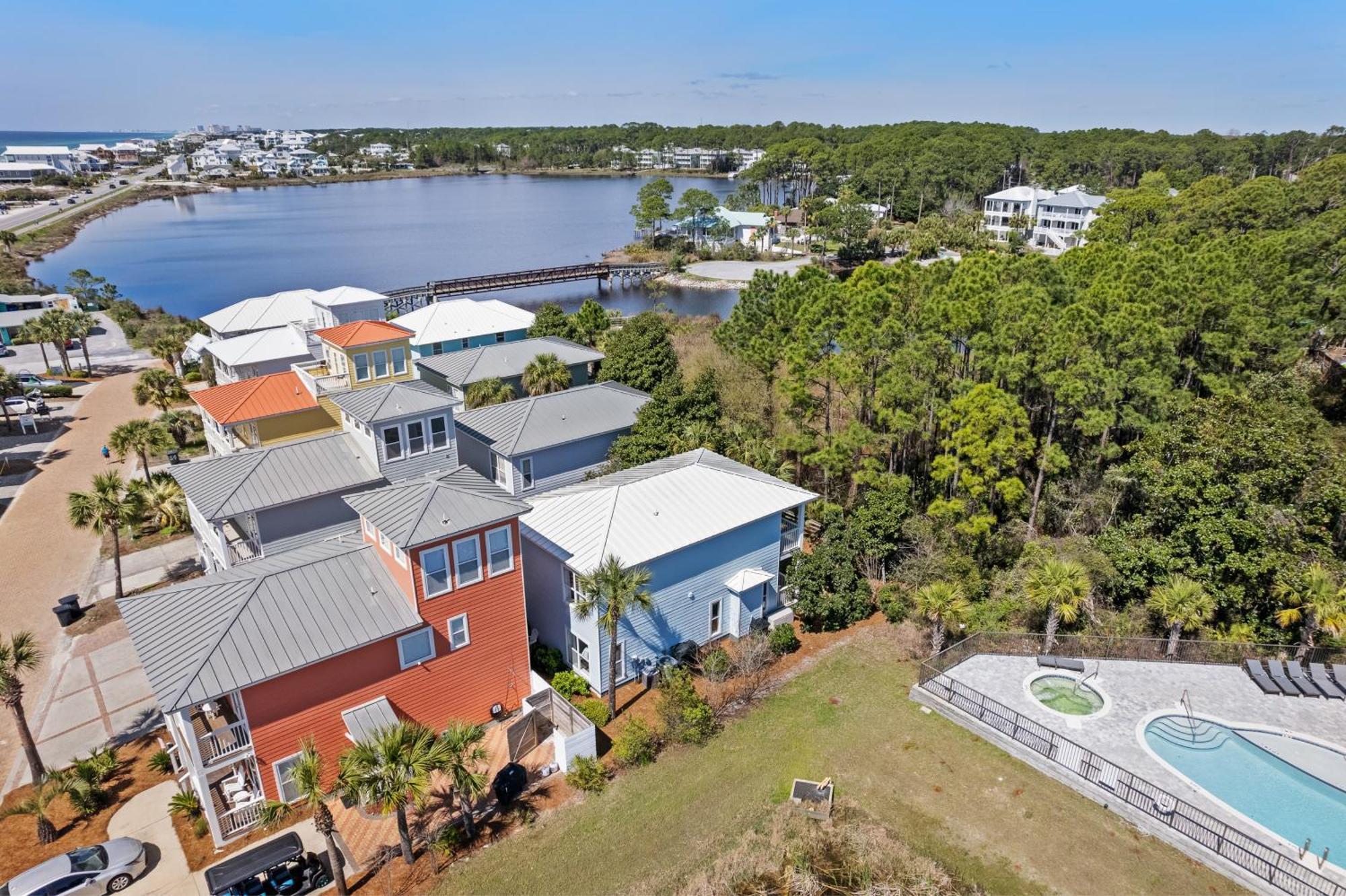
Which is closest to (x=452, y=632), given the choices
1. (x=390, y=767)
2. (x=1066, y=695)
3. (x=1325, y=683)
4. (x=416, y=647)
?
(x=416, y=647)

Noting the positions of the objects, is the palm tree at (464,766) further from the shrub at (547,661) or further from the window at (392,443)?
the window at (392,443)

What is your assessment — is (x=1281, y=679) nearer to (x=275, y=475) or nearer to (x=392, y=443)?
(x=392, y=443)

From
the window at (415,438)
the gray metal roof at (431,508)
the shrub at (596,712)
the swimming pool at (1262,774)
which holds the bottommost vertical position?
the shrub at (596,712)

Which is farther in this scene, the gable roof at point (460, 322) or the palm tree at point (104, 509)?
the gable roof at point (460, 322)

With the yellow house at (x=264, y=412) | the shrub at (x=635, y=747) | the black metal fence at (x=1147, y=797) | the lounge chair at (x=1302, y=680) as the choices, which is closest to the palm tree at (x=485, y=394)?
the yellow house at (x=264, y=412)

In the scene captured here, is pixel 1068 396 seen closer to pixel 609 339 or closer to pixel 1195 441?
pixel 1195 441

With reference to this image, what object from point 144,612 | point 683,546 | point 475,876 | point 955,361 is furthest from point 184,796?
point 955,361
